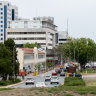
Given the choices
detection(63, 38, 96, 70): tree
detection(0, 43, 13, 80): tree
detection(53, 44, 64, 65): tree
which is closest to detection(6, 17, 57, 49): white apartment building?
detection(53, 44, 64, 65): tree

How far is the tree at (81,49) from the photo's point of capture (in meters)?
140

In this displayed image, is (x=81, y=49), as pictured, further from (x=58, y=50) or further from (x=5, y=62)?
(x=5, y=62)

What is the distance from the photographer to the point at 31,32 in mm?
178250

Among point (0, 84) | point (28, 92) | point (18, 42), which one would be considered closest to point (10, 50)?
A: point (0, 84)

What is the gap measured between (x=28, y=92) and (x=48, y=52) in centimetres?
13459

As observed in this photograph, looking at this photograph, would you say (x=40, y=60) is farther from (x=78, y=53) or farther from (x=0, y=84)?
(x=0, y=84)

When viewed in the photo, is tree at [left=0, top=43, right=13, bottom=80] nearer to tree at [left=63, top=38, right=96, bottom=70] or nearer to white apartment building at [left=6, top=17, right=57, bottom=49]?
tree at [left=63, top=38, right=96, bottom=70]

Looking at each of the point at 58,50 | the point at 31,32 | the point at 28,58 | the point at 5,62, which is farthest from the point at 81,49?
the point at 5,62

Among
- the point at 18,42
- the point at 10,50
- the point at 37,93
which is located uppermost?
the point at 18,42

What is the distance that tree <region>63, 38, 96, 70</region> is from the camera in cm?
13988

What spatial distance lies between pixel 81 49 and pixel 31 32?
40.5 m

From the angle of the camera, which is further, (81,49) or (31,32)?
(31,32)

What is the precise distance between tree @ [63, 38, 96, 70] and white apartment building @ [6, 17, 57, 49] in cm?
2575

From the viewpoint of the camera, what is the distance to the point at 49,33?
18375cm
